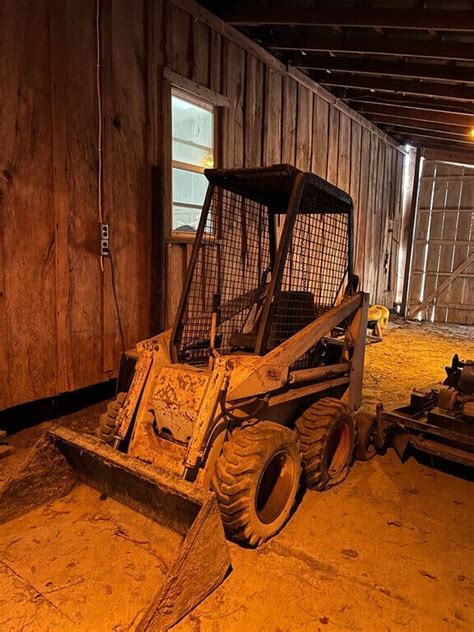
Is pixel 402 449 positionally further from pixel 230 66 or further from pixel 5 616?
pixel 230 66

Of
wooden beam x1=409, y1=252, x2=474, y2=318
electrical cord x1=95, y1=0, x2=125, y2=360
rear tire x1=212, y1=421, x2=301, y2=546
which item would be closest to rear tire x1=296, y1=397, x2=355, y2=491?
rear tire x1=212, y1=421, x2=301, y2=546

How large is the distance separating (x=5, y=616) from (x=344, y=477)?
7.87 ft

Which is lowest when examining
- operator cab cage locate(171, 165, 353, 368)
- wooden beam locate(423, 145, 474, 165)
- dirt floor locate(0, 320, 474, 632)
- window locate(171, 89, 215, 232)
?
dirt floor locate(0, 320, 474, 632)

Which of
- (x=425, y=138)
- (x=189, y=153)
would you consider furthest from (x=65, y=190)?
(x=425, y=138)

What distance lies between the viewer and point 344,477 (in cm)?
356

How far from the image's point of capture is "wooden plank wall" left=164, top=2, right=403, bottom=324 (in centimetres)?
540

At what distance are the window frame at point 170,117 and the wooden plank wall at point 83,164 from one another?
63 millimetres

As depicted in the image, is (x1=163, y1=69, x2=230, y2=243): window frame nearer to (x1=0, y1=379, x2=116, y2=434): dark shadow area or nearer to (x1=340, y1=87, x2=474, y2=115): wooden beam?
(x1=0, y1=379, x2=116, y2=434): dark shadow area

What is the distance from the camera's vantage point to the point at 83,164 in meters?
4.27

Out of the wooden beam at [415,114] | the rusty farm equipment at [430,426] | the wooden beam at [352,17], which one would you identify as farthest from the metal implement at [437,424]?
the wooden beam at [415,114]

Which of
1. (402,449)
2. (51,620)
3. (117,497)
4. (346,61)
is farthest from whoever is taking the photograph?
(346,61)

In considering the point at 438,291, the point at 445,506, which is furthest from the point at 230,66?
the point at 438,291

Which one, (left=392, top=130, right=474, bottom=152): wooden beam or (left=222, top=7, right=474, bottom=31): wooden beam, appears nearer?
(left=222, top=7, right=474, bottom=31): wooden beam

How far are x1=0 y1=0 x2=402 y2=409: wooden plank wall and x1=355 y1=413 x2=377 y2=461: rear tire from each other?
2.48m
